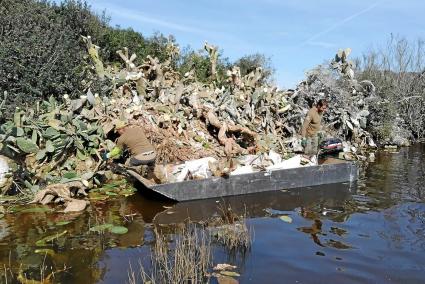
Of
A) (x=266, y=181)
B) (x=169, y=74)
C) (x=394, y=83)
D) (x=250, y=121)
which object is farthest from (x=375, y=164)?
(x=394, y=83)

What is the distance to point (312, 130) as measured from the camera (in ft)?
39.1

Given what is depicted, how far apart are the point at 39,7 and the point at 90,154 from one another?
8217mm

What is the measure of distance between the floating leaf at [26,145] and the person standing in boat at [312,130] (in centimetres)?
684

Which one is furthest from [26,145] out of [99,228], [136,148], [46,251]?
[46,251]

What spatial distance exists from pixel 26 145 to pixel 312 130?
7.29 meters

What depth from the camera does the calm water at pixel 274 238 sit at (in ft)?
18.0

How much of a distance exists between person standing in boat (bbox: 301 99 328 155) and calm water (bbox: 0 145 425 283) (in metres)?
1.70

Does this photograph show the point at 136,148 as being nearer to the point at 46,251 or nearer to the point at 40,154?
the point at 40,154

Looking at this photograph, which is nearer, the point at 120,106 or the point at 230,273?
the point at 230,273

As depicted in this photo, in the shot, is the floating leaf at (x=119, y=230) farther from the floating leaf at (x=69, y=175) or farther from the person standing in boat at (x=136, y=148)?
the floating leaf at (x=69, y=175)

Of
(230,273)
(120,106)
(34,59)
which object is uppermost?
(34,59)

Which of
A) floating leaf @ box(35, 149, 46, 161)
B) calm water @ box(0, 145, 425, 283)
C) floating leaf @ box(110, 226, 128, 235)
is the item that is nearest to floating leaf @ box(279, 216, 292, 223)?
calm water @ box(0, 145, 425, 283)

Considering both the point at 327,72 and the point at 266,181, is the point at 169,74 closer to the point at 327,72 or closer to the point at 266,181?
the point at 327,72

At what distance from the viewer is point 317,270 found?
5.59 meters
